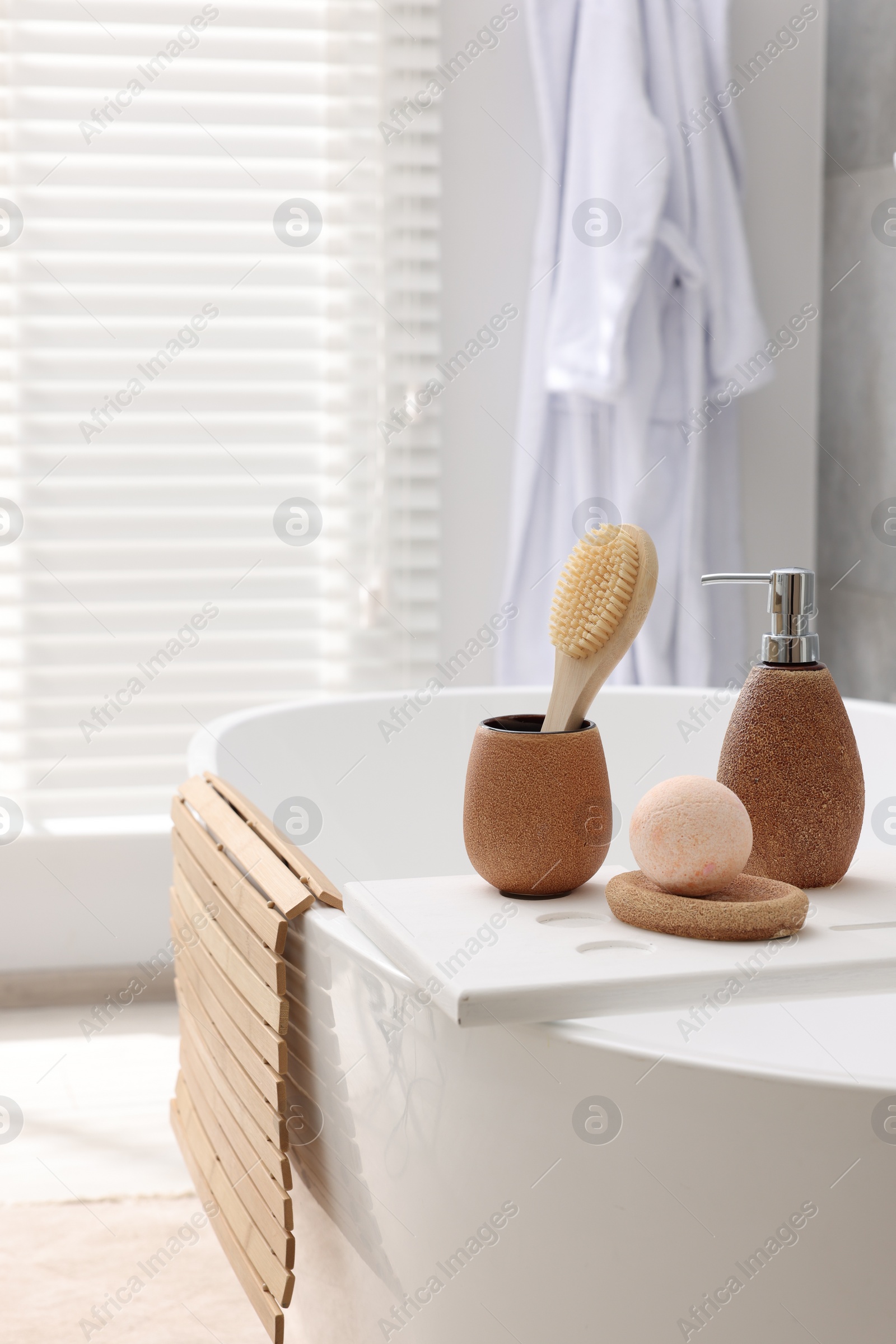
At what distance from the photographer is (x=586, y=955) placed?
657 millimetres

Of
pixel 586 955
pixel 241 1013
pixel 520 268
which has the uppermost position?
pixel 520 268

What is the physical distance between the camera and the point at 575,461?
2.02m

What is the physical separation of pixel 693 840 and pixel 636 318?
1.42m

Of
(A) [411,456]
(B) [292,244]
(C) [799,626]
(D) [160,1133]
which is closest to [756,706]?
(C) [799,626]

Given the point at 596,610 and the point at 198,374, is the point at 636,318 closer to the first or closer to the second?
the point at 198,374

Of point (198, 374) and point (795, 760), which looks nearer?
point (795, 760)

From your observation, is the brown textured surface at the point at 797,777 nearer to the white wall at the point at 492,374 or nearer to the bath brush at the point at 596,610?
the bath brush at the point at 596,610

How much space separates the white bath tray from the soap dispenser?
3 centimetres

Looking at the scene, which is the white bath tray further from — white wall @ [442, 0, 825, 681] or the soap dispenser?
white wall @ [442, 0, 825, 681]

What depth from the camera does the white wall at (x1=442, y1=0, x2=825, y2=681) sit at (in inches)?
81.7

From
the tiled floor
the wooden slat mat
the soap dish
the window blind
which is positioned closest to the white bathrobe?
the window blind

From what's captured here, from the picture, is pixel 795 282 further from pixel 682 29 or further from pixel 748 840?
pixel 748 840

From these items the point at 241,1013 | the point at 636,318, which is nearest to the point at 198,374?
the point at 636,318

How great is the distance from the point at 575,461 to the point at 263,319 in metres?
0.56
